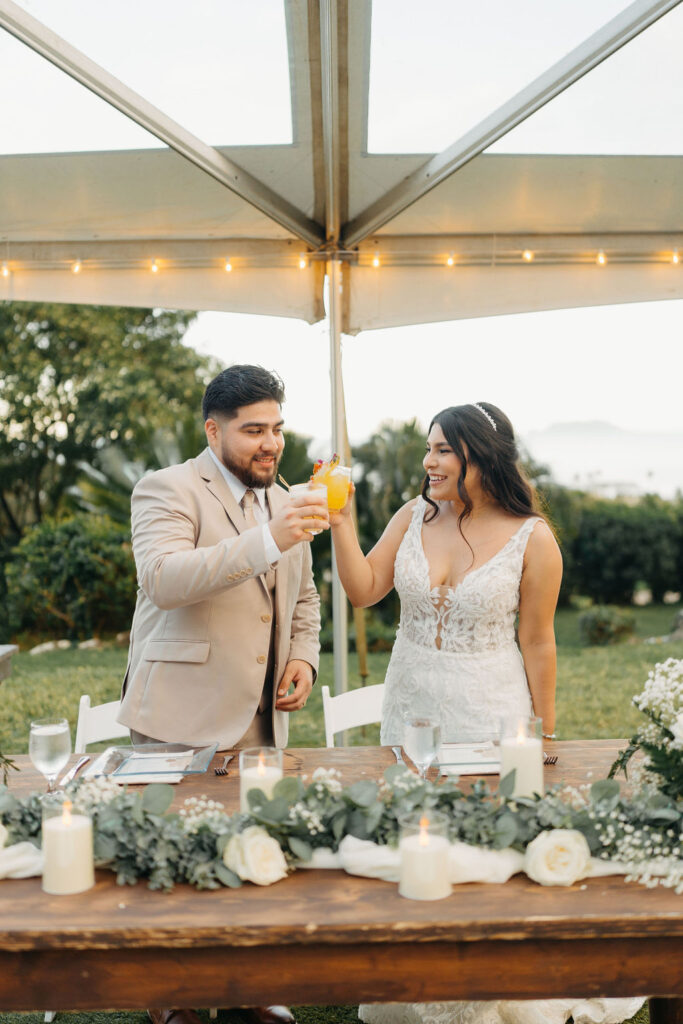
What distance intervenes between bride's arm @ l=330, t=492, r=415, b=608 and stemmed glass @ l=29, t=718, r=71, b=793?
1.15m

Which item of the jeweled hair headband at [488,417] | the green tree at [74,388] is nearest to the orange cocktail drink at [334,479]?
the jeweled hair headband at [488,417]

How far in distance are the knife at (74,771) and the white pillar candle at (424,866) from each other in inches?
36.0

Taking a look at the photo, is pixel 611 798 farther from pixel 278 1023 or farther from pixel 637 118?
pixel 637 118

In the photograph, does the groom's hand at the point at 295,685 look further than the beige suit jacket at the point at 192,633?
Yes

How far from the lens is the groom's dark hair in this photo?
2.62m

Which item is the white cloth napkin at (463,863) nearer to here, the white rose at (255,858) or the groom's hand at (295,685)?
the white rose at (255,858)

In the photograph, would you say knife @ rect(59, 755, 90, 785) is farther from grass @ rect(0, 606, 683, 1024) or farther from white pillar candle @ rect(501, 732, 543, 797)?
grass @ rect(0, 606, 683, 1024)

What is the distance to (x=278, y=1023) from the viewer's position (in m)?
2.70

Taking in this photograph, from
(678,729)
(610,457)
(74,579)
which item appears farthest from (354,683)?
(678,729)

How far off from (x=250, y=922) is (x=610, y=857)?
2.17 feet

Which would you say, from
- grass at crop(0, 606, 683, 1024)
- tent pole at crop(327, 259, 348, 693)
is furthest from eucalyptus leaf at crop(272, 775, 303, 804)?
grass at crop(0, 606, 683, 1024)

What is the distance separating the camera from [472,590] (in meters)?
2.88

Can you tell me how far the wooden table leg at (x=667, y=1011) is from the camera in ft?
6.78

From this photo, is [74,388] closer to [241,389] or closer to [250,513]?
[250,513]
